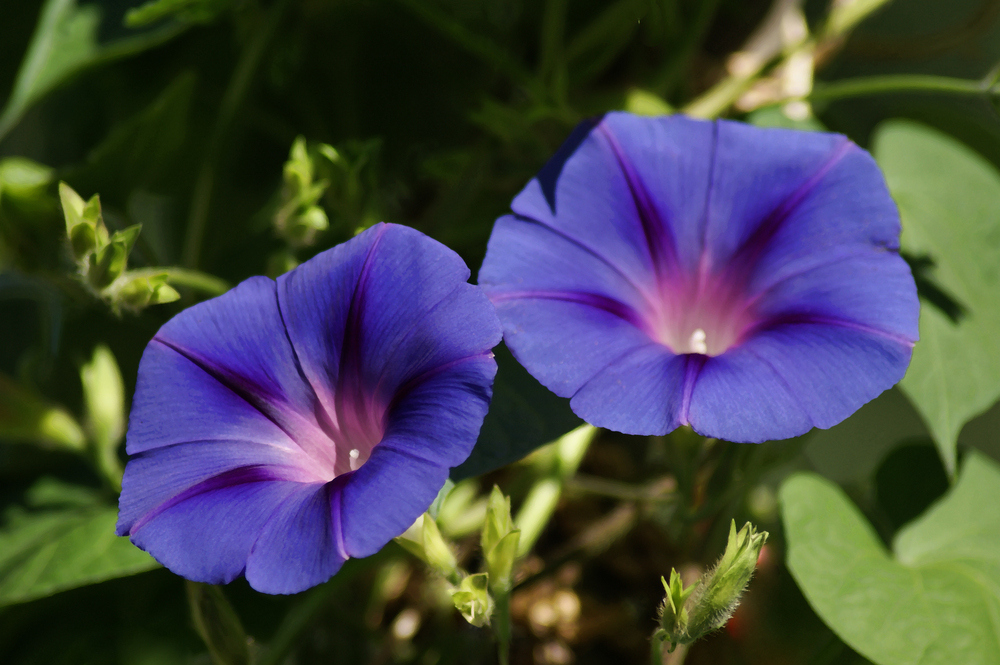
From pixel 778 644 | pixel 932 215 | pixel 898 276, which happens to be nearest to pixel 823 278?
pixel 898 276

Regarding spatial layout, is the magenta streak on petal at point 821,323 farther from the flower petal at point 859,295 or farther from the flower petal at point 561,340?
the flower petal at point 561,340

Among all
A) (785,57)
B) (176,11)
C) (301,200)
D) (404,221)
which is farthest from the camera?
(404,221)

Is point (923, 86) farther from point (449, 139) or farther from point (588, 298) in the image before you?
point (449, 139)

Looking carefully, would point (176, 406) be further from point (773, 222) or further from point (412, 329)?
point (773, 222)

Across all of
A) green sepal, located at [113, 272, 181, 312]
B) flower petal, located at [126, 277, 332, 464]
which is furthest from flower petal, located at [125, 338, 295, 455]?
green sepal, located at [113, 272, 181, 312]

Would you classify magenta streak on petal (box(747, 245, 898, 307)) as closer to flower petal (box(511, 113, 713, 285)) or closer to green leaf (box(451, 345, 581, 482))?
flower petal (box(511, 113, 713, 285))

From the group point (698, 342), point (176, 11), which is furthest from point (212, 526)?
point (176, 11)
